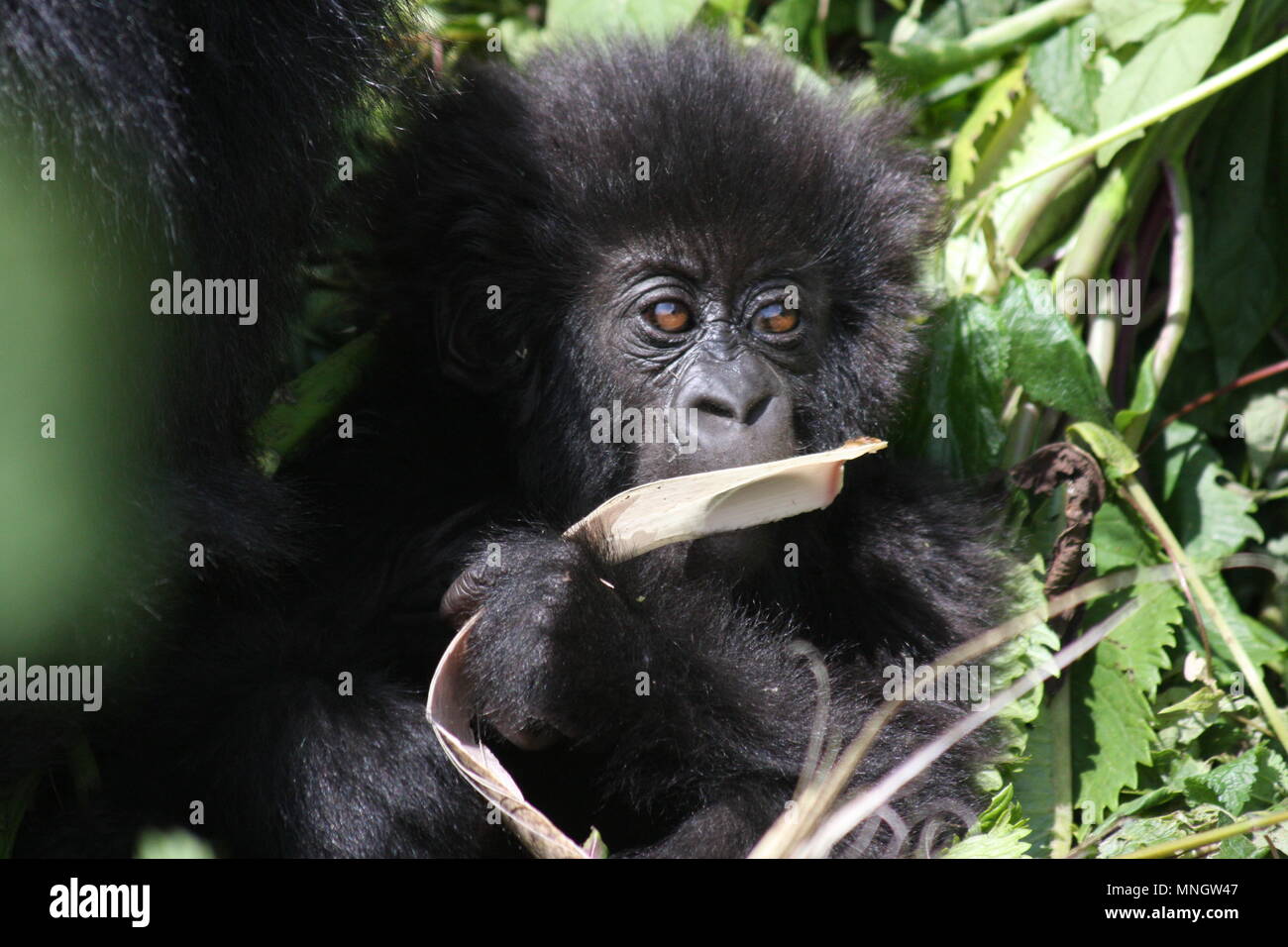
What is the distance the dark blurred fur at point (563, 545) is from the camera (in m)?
2.73

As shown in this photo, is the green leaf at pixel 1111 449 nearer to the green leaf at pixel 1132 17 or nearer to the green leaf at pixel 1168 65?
the green leaf at pixel 1168 65

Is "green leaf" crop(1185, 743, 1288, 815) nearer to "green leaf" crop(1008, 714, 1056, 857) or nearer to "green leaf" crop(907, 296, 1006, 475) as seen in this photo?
"green leaf" crop(1008, 714, 1056, 857)

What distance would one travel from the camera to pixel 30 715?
103 inches

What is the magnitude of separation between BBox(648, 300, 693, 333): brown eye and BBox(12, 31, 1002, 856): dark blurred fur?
0.17 m

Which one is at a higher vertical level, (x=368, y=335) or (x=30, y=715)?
(x=368, y=335)

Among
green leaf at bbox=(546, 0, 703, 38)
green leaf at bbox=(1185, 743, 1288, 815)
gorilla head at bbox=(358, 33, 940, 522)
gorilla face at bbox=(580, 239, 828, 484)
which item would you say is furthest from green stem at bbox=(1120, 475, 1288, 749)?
green leaf at bbox=(546, 0, 703, 38)

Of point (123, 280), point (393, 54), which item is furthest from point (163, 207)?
point (393, 54)

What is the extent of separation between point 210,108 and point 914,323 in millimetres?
1773

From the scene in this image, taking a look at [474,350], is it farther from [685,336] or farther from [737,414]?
[737,414]

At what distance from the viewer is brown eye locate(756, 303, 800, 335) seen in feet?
10.7

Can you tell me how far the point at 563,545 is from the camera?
286 centimetres

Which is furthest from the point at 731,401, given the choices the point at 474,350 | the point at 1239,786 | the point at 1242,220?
the point at 1242,220

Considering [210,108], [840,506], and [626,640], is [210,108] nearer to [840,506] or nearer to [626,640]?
[626,640]

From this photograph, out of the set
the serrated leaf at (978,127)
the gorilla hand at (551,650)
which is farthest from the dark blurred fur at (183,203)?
the serrated leaf at (978,127)
